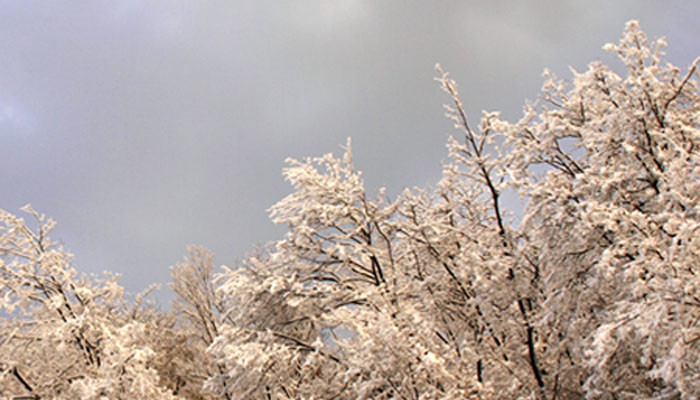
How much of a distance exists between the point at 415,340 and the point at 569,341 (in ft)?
9.27

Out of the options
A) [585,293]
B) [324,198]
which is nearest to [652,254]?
[585,293]

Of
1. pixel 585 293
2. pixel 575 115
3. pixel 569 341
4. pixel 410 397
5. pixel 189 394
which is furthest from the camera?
pixel 189 394

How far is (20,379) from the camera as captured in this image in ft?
37.5

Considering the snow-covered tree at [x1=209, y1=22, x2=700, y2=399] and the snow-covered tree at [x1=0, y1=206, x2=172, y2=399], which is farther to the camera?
the snow-covered tree at [x1=0, y1=206, x2=172, y2=399]

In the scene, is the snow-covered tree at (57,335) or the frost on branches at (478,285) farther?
the snow-covered tree at (57,335)

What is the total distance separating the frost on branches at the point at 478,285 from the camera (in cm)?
670

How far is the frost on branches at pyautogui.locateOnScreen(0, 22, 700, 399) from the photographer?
6.70 metres

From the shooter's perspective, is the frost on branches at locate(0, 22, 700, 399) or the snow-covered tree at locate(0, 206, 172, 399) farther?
the snow-covered tree at locate(0, 206, 172, 399)

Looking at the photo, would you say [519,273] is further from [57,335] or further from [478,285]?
[57,335]

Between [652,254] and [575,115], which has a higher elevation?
[575,115]

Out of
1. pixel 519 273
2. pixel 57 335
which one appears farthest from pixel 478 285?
pixel 57 335

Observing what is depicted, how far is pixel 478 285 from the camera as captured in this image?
345 inches

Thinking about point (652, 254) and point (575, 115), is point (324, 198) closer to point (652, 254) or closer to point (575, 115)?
point (575, 115)

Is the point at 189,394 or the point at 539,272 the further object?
the point at 189,394
